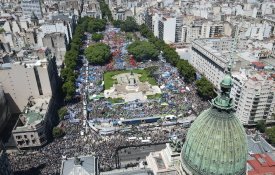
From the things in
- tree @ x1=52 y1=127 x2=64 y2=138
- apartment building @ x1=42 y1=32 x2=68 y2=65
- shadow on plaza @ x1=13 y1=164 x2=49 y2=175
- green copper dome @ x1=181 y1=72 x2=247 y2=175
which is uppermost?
green copper dome @ x1=181 y1=72 x2=247 y2=175

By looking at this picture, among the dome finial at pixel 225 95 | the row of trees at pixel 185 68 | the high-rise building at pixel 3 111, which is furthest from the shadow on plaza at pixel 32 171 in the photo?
the row of trees at pixel 185 68

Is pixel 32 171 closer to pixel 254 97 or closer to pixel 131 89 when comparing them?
pixel 131 89

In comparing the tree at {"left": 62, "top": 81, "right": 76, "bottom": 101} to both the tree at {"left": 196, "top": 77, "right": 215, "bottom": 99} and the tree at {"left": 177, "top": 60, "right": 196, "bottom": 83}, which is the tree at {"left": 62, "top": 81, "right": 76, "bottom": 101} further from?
the tree at {"left": 196, "top": 77, "right": 215, "bottom": 99}

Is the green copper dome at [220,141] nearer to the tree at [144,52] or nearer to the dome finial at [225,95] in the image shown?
the dome finial at [225,95]

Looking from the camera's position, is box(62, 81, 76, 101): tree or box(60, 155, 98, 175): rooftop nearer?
box(60, 155, 98, 175): rooftop

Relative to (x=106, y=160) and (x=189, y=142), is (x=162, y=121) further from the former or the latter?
(x=189, y=142)

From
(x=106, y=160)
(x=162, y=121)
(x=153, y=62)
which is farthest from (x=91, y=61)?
(x=106, y=160)

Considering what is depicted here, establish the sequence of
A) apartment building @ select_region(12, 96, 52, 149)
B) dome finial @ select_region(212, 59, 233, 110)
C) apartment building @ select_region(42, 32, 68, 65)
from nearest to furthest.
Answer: dome finial @ select_region(212, 59, 233, 110), apartment building @ select_region(12, 96, 52, 149), apartment building @ select_region(42, 32, 68, 65)

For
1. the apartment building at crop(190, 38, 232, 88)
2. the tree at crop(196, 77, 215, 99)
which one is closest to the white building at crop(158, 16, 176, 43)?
the apartment building at crop(190, 38, 232, 88)
